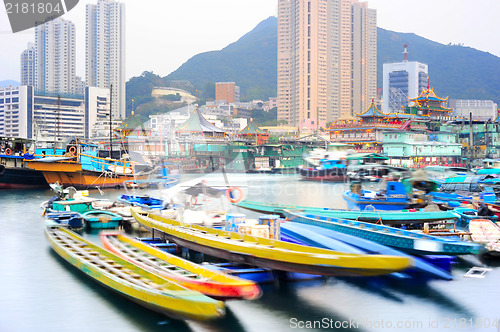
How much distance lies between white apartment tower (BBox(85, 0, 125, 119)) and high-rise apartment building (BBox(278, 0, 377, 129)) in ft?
120

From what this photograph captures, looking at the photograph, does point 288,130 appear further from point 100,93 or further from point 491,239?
point 491,239

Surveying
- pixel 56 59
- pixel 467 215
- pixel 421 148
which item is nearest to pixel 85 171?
pixel 467 215

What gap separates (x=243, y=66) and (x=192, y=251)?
155063 millimetres

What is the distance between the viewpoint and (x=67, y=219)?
706 inches

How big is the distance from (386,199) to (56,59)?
111820mm

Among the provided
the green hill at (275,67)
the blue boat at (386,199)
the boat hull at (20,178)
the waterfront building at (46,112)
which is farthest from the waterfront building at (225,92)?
the blue boat at (386,199)

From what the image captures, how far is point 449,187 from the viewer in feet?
96.3

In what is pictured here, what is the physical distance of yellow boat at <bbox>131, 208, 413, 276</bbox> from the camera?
8344 millimetres

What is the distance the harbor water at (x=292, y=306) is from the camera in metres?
9.45

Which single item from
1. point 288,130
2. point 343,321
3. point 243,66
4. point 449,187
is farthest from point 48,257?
point 243,66

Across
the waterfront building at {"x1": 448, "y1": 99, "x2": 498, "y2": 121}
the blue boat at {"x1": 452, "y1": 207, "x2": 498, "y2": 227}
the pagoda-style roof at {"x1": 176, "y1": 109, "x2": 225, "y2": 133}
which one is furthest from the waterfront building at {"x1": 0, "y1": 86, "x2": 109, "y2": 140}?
the blue boat at {"x1": 452, "y1": 207, "x2": 498, "y2": 227}

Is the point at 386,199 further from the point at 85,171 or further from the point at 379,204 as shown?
the point at 85,171

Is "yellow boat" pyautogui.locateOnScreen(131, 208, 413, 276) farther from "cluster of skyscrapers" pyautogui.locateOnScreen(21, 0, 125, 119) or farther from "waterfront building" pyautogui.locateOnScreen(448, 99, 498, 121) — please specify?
"waterfront building" pyautogui.locateOnScreen(448, 99, 498, 121)

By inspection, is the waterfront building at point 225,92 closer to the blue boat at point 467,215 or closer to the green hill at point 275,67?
the green hill at point 275,67
